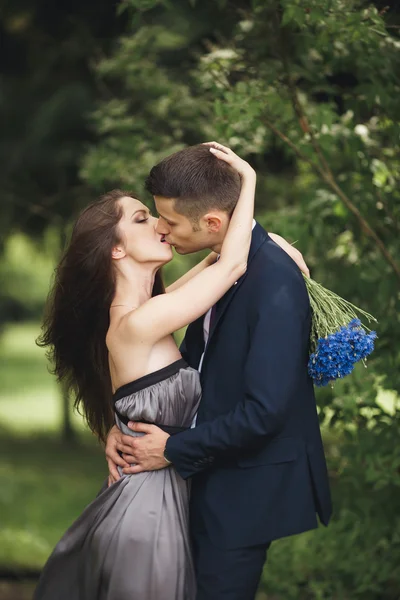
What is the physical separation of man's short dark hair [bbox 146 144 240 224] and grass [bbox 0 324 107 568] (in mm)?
5505

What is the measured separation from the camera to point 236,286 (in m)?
3.10

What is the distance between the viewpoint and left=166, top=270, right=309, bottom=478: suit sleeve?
2895mm

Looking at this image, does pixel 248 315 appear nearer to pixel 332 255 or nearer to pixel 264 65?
pixel 264 65

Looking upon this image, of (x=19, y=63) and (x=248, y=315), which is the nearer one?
(x=248, y=315)

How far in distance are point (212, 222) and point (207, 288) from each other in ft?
0.78

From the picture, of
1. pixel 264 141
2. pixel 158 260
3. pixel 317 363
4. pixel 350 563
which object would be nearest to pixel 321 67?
pixel 264 141

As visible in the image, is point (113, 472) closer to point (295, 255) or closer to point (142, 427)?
point (142, 427)

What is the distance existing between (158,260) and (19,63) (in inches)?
290

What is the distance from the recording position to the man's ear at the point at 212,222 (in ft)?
10.2

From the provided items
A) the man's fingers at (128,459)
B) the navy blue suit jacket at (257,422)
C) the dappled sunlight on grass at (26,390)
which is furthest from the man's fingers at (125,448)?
the dappled sunlight on grass at (26,390)

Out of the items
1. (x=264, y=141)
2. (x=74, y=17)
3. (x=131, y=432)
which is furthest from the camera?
(x=74, y=17)

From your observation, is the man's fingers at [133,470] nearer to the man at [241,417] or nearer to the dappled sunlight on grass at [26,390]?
the man at [241,417]

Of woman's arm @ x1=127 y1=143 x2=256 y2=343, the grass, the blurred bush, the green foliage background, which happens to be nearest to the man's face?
woman's arm @ x1=127 y1=143 x2=256 y2=343

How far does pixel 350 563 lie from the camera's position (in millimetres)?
4672
